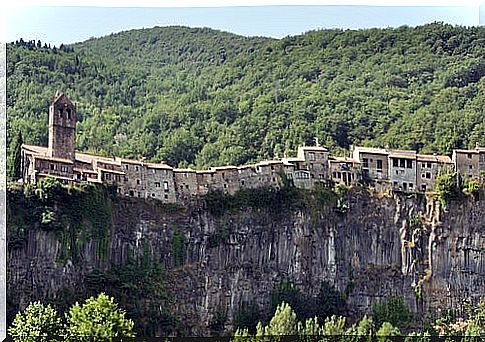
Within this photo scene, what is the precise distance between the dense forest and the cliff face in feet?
2.69

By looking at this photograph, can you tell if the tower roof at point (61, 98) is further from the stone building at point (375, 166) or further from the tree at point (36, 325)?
the stone building at point (375, 166)

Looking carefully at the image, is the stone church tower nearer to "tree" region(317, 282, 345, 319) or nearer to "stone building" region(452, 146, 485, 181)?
"tree" region(317, 282, 345, 319)

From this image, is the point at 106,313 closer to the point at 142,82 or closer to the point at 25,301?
the point at 25,301

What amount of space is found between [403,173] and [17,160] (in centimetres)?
450

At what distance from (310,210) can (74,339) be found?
353 cm

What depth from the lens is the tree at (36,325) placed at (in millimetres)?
11938

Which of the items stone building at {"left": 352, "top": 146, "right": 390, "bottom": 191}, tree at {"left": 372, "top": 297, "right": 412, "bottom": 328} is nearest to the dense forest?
stone building at {"left": 352, "top": 146, "right": 390, "bottom": 191}

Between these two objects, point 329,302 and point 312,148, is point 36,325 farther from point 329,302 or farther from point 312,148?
point 312,148

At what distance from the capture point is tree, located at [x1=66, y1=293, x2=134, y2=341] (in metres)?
11.9

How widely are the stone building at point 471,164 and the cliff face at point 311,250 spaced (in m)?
0.34

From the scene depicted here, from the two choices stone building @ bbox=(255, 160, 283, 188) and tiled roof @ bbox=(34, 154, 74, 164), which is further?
stone building @ bbox=(255, 160, 283, 188)

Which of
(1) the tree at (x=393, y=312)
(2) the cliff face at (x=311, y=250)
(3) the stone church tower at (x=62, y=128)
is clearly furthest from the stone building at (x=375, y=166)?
(3) the stone church tower at (x=62, y=128)

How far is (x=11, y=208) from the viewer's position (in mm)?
12875

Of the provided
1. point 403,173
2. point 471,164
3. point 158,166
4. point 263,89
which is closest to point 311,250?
point 403,173
